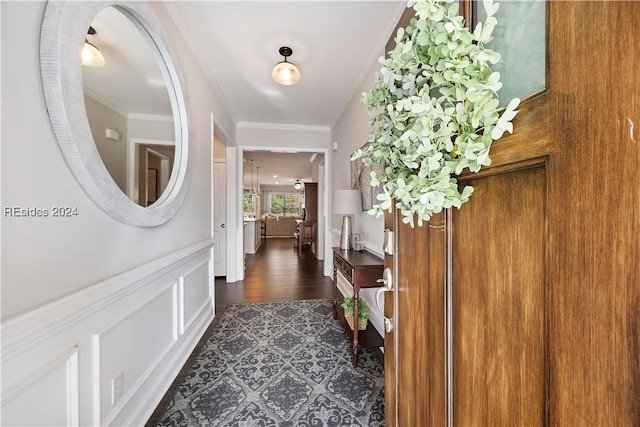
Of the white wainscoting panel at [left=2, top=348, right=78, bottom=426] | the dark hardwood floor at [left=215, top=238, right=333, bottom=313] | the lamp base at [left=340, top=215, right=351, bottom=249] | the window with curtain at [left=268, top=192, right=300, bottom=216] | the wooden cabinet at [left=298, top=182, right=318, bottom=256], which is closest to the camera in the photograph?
the white wainscoting panel at [left=2, top=348, right=78, bottom=426]

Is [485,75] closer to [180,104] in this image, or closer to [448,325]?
[448,325]

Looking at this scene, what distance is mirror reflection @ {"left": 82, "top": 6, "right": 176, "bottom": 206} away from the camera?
119 cm

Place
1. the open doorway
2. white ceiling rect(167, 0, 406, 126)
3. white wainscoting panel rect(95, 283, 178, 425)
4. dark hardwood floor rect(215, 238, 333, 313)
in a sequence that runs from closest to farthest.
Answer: white wainscoting panel rect(95, 283, 178, 425) < white ceiling rect(167, 0, 406, 126) < dark hardwood floor rect(215, 238, 333, 313) < the open doorway

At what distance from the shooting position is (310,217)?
697 centimetres

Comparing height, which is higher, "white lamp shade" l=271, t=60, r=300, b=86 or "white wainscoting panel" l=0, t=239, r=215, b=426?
"white lamp shade" l=271, t=60, r=300, b=86

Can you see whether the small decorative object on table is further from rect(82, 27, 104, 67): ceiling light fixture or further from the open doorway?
the open doorway

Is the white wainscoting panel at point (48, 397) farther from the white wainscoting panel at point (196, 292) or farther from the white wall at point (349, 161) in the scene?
the white wall at point (349, 161)

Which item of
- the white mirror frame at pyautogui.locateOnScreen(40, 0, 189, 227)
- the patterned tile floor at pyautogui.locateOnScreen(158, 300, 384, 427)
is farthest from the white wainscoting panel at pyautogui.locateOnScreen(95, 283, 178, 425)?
the white mirror frame at pyautogui.locateOnScreen(40, 0, 189, 227)

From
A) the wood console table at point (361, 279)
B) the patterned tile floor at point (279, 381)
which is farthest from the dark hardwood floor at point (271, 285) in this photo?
the wood console table at point (361, 279)

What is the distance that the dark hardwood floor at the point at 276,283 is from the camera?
349cm

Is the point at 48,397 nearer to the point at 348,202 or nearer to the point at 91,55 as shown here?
the point at 91,55

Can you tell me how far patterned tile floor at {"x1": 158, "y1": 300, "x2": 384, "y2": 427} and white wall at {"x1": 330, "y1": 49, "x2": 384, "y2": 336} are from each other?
1.76 feet

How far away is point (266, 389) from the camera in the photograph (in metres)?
1.77

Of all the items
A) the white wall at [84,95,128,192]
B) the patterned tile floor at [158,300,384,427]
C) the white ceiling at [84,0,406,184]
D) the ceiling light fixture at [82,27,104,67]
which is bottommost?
the patterned tile floor at [158,300,384,427]
